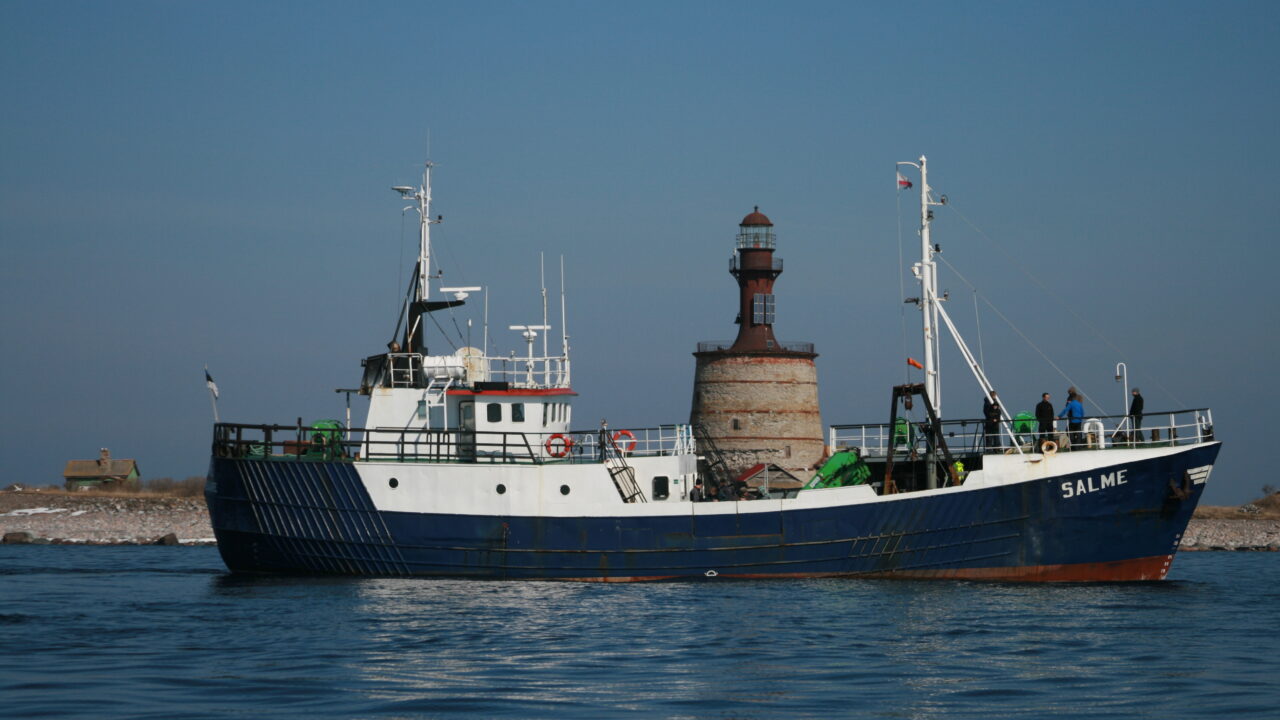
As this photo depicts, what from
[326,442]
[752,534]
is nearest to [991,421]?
[752,534]

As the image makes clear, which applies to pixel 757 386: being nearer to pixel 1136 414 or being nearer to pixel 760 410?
pixel 760 410

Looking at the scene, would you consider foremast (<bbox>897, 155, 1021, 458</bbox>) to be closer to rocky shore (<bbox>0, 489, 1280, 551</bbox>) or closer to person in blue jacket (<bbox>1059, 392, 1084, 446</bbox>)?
person in blue jacket (<bbox>1059, 392, 1084, 446</bbox>)

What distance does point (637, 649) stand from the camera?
1883cm

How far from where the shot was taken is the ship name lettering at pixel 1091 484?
25.6 meters

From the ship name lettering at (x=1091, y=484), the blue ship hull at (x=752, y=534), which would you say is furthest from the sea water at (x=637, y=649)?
the ship name lettering at (x=1091, y=484)

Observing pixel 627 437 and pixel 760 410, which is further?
pixel 760 410

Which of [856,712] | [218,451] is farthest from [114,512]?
[856,712]

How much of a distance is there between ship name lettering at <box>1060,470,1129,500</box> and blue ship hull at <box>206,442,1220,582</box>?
0.09 ft

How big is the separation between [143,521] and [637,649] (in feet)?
139

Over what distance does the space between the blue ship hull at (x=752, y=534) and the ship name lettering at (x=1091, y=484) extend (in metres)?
0.03

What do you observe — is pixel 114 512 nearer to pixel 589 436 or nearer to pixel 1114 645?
pixel 589 436

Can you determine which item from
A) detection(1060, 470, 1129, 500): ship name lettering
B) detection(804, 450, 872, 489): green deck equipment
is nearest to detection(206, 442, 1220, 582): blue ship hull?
detection(1060, 470, 1129, 500): ship name lettering

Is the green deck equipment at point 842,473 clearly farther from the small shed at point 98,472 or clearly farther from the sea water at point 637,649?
the small shed at point 98,472

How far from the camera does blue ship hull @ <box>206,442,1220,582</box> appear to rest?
84.9 ft
